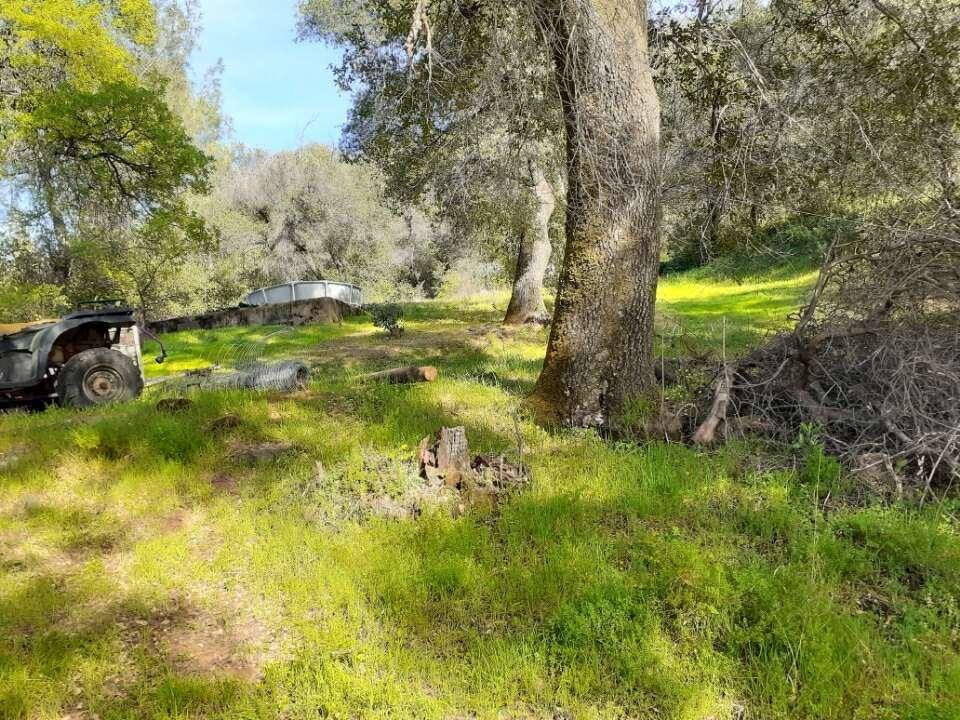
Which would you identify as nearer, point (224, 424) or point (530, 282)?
point (224, 424)

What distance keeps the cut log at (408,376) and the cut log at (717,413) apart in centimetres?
335

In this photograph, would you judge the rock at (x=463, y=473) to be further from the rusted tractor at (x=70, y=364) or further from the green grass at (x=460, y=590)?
the rusted tractor at (x=70, y=364)

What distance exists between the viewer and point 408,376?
6895 mm

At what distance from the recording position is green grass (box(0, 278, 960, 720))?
228 cm

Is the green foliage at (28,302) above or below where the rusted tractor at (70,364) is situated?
above

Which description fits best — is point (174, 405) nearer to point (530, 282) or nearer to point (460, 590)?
point (460, 590)

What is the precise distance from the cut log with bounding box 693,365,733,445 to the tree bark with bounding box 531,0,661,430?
0.64m

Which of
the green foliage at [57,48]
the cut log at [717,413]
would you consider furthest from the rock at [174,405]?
the green foliage at [57,48]

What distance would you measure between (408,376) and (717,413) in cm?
372

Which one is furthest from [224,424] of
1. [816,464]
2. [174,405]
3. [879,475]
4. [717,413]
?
[879,475]

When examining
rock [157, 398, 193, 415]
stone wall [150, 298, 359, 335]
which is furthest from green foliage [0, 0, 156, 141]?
rock [157, 398, 193, 415]

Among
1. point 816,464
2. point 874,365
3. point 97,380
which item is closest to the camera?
point 816,464

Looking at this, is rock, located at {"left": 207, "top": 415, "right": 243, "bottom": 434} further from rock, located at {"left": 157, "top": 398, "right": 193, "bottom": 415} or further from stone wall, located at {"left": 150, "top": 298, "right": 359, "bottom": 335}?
stone wall, located at {"left": 150, "top": 298, "right": 359, "bottom": 335}

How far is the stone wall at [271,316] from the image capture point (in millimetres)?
16125
